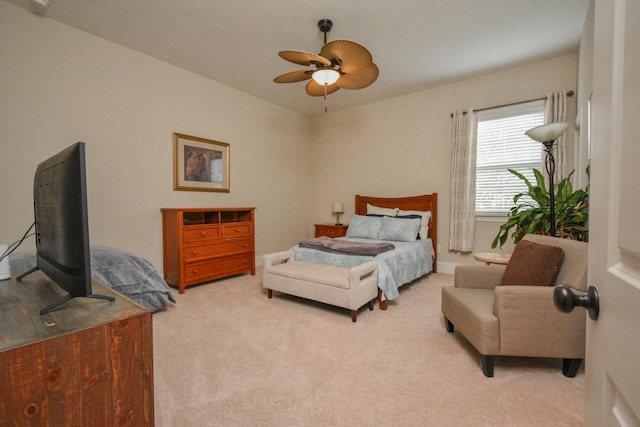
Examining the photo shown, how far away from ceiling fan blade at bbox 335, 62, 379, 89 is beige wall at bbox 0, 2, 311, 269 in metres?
2.29

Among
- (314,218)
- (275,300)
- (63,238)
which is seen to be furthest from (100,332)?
(314,218)

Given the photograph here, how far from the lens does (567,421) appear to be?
140cm

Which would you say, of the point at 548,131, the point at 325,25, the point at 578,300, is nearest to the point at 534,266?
the point at 548,131

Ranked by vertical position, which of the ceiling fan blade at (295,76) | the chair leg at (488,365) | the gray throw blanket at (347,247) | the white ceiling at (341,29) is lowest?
the chair leg at (488,365)

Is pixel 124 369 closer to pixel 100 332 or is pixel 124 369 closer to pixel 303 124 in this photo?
pixel 100 332

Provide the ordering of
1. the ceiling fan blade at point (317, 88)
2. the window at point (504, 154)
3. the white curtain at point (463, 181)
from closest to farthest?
the ceiling fan blade at point (317, 88)
the window at point (504, 154)
the white curtain at point (463, 181)

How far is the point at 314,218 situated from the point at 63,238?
5100 millimetres

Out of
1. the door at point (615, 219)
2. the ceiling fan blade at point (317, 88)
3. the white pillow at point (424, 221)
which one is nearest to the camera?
the door at point (615, 219)

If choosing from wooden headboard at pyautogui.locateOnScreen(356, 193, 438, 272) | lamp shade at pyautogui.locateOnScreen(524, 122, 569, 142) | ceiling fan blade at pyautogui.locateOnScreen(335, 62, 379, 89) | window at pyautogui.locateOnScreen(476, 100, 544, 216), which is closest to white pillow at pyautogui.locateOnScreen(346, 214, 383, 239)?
wooden headboard at pyautogui.locateOnScreen(356, 193, 438, 272)

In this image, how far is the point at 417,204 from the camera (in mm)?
4613

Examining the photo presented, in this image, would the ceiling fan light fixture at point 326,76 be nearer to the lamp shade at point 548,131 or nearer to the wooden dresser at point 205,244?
the lamp shade at point 548,131

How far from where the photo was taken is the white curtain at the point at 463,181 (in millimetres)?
4102

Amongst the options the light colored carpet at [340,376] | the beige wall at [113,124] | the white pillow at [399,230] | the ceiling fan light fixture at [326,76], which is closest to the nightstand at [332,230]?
the white pillow at [399,230]

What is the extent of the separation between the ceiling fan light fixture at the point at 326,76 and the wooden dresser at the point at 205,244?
214 centimetres
